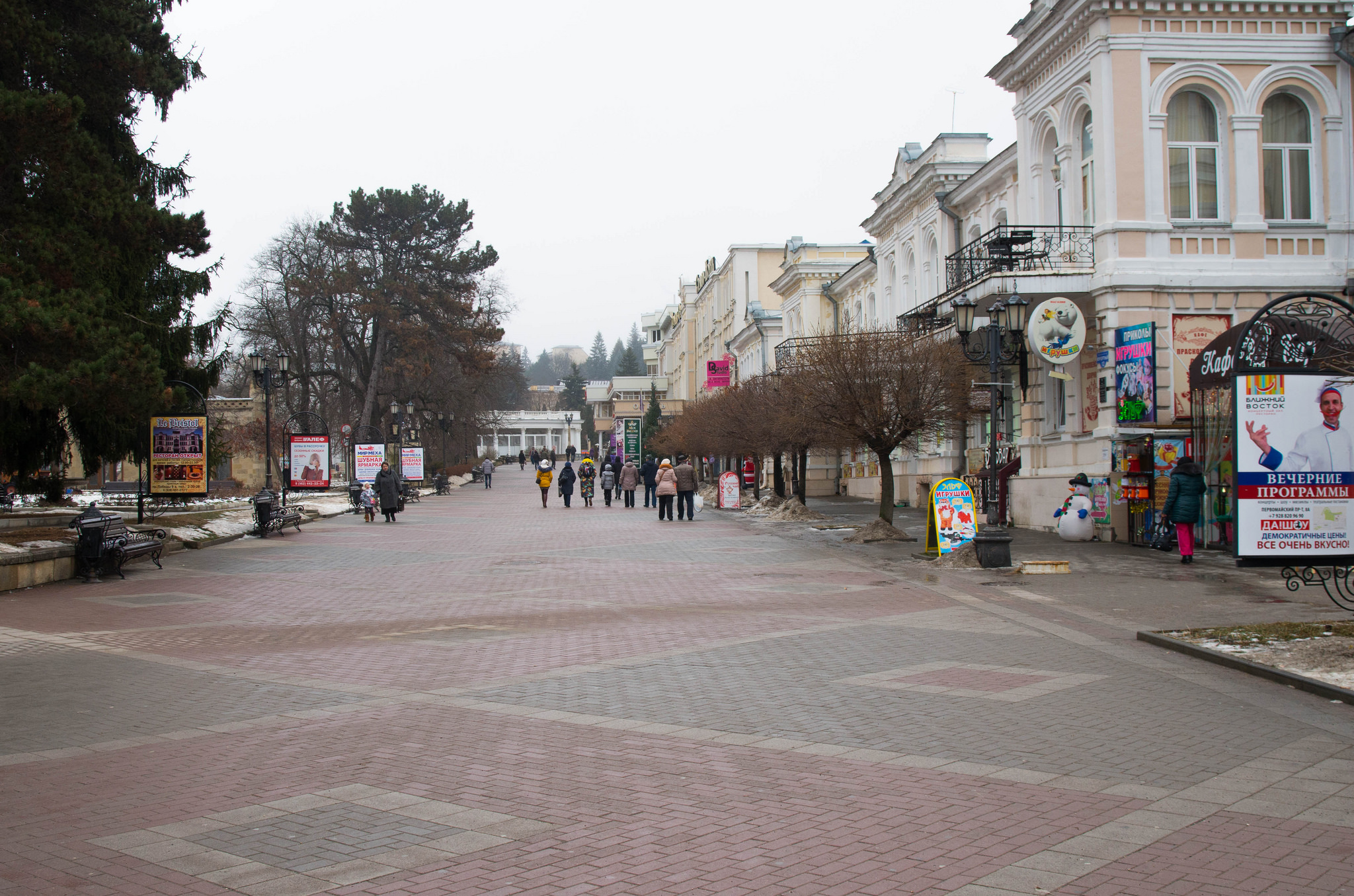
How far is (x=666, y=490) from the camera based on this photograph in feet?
102

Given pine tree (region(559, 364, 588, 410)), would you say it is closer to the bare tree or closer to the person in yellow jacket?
the person in yellow jacket

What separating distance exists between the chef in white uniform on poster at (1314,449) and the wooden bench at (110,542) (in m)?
15.6

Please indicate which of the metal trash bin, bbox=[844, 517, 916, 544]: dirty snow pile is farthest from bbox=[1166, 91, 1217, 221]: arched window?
the metal trash bin

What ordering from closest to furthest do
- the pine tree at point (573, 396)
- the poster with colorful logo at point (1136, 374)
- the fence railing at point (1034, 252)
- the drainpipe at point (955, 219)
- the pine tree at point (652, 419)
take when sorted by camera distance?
1. the poster with colorful logo at point (1136, 374)
2. the fence railing at point (1034, 252)
3. the drainpipe at point (955, 219)
4. the pine tree at point (652, 419)
5. the pine tree at point (573, 396)

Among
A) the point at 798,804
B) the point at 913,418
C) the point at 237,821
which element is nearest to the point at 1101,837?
the point at 798,804

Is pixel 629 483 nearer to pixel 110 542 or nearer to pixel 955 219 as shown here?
pixel 955 219

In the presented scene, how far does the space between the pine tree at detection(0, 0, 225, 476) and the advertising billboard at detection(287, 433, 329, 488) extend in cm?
1036

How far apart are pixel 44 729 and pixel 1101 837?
6578 millimetres

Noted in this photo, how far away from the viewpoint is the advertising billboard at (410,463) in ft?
151

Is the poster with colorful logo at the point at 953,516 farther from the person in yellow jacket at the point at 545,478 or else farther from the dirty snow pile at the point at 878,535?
the person in yellow jacket at the point at 545,478

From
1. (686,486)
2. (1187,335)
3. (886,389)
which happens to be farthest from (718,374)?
(1187,335)

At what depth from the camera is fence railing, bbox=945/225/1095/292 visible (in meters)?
22.0

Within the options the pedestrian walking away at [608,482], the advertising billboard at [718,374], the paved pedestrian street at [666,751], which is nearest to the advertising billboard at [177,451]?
the paved pedestrian street at [666,751]

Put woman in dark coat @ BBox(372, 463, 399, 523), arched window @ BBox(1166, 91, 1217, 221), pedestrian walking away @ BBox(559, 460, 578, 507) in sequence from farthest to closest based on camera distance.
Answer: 1. pedestrian walking away @ BBox(559, 460, 578, 507)
2. woman in dark coat @ BBox(372, 463, 399, 523)
3. arched window @ BBox(1166, 91, 1217, 221)
